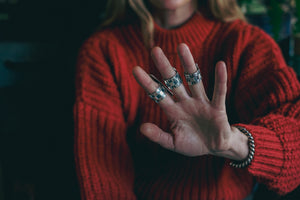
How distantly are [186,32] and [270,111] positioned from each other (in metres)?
0.31

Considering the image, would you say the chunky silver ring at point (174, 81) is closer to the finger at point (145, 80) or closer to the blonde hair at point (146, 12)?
the finger at point (145, 80)

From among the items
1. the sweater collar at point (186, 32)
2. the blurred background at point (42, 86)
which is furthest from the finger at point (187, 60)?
the blurred background at point (42, 86)

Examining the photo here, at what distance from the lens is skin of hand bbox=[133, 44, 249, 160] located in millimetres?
405

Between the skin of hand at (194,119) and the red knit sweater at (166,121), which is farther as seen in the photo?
the red knit sweater at (166,121)

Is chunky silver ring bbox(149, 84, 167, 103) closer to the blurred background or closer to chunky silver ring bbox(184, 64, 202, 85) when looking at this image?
chunky silver ring bbox(184, 64, 202, 85)

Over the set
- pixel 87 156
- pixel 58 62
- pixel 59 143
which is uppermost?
pixel 58 62

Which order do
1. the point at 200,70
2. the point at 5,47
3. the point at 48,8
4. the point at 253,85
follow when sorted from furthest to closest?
1. the point at 48,8
2. the point at 5,47
3. the point at 253,85
4. the point at 200,70

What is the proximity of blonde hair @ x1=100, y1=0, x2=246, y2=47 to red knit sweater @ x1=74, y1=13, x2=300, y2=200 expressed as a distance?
27 mm

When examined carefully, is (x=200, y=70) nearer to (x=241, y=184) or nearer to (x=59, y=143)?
(x=241, y=184)

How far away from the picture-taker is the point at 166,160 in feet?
2.08

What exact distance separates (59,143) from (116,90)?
0.39 metres

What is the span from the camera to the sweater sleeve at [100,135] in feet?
2.02

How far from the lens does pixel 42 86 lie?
3.11 feet

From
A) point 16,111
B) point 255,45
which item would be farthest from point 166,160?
point 16,111
